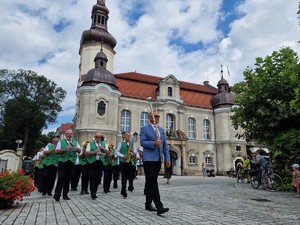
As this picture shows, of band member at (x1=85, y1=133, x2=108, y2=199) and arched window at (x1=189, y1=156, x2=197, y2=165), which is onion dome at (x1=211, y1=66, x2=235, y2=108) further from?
band member at (x1=85, y1=133, x2=108, y2=199)

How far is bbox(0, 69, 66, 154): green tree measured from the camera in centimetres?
3762

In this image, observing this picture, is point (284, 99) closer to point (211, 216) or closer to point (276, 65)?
point (276, 65)

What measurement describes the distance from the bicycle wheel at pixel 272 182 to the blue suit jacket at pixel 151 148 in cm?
750

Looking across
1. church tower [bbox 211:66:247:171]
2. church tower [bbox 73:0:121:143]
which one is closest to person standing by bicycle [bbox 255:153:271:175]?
church tower [bbox 73:0:121:143]

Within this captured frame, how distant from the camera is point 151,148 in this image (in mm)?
5262

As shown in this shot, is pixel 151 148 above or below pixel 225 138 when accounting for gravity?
below

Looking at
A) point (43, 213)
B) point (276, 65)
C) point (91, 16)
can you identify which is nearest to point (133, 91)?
point (91, 16)

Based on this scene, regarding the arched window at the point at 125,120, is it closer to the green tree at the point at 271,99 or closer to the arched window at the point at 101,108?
the arched window at the point at 101,108

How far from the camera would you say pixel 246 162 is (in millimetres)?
16219

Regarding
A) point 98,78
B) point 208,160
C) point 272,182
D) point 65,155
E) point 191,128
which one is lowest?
point 272,182

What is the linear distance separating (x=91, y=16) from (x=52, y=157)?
36.4 m

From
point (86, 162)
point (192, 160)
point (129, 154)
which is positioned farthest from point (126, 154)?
point (192, 160)

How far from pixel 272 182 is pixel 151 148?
797 cm

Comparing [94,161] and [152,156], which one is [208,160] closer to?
[94,161]
